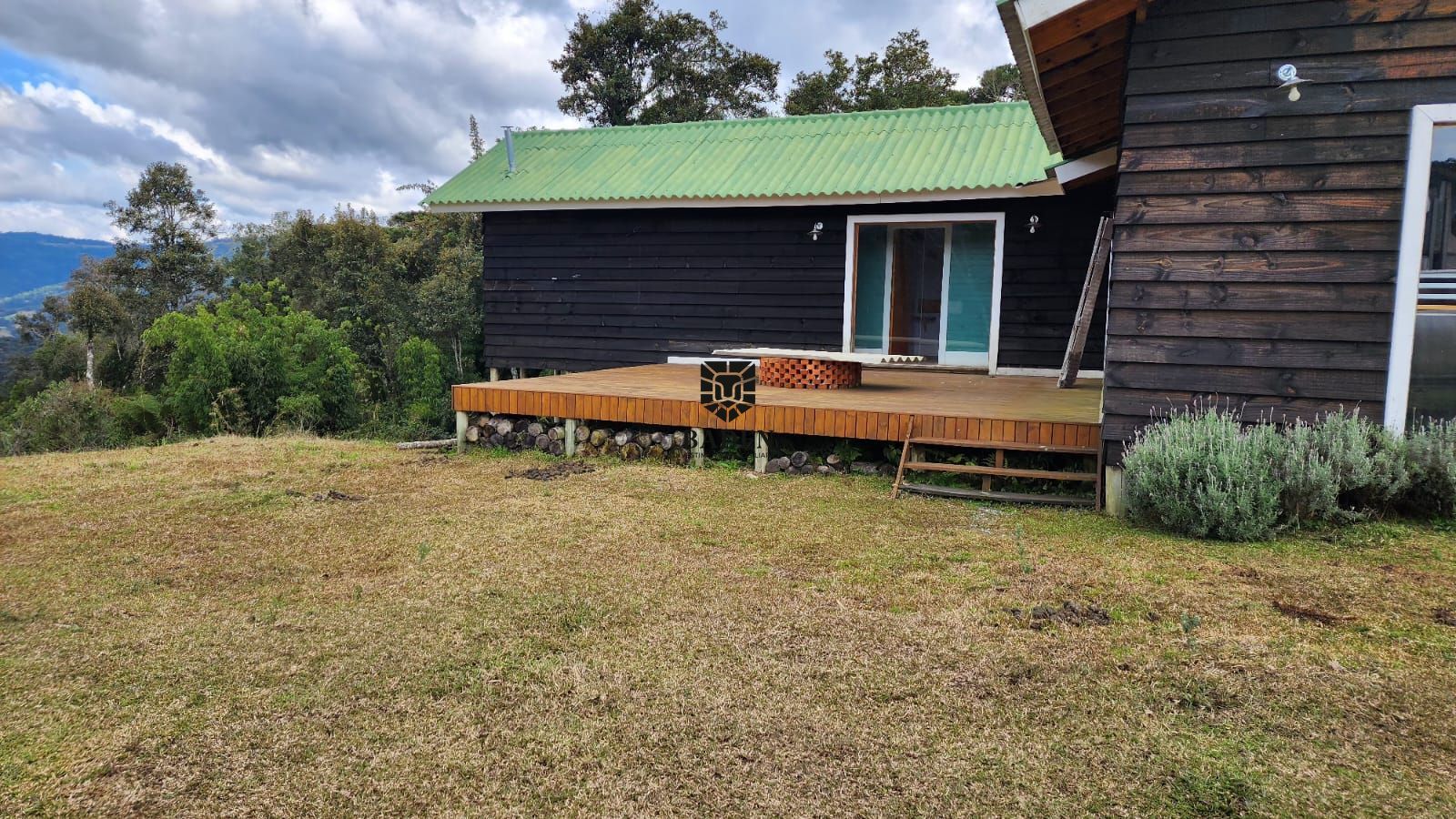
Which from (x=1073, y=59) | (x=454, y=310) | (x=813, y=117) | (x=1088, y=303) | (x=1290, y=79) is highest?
(x=813, y=117)

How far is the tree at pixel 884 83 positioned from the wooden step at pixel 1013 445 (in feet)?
49.5

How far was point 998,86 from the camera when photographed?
2127cm

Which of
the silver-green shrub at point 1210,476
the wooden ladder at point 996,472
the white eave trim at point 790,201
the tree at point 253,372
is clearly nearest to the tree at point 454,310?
the tree at point 253,372

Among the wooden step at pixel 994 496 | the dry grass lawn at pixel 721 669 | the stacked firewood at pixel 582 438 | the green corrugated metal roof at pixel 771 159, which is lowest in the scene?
the dry grass lawn at pixel 721 669

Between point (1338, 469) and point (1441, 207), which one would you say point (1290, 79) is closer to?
point (1441, 207)

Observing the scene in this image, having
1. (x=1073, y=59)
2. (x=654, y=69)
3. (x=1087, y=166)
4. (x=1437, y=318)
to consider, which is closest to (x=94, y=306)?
(x=654, y=69)

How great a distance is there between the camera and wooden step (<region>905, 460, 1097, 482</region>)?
16.1 feet

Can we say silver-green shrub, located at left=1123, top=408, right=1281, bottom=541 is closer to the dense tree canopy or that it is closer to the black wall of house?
the black wall of house

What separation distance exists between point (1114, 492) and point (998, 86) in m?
19.3

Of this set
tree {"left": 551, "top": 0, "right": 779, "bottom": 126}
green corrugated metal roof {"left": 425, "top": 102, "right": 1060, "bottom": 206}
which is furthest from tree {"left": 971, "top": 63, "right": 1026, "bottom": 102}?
green corrugated metal roof {"left": 425, "top": 102, "right": 1060, "bottom": 206}

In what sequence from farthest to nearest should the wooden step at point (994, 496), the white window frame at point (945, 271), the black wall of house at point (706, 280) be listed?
1. the white window frame at point (945, 271)
2. the black wall of house at point (706, 280)
3. the wooden step at point (994, 496)

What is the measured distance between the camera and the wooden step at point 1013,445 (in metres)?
4.95

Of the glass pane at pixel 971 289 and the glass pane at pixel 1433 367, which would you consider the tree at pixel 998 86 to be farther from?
the glass pane at pixel 1433 367

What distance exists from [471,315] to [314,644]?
13.4 metres
